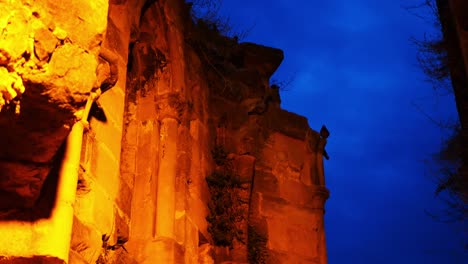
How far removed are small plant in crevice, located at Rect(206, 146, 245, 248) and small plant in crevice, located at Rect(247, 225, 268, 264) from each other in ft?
1.15

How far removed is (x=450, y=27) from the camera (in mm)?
8328

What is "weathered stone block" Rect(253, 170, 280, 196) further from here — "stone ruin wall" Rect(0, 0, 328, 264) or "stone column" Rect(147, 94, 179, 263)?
"stone column" Rect(147, 94, 179, 263)

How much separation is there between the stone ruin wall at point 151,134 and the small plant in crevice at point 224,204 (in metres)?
0.08

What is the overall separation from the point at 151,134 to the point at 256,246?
→ 2.23 m

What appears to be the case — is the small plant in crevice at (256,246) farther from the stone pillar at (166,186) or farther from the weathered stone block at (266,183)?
the stone pillar at (166,186)

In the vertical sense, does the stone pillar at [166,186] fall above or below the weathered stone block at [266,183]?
below

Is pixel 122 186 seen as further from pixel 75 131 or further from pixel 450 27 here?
pixel 450 27

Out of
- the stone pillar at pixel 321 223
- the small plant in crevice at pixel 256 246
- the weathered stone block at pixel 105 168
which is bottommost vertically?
the weathered stone block at pixel 105 168

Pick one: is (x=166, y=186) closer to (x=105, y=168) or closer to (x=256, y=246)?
(x=105, y=168)

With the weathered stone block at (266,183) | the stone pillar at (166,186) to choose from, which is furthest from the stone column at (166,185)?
the weathered stone block at (266,183)

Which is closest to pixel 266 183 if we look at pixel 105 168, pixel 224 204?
pixel 224 204

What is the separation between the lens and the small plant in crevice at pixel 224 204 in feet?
22.2

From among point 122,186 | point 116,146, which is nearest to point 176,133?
point 122,186

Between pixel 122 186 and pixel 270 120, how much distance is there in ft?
11.9
